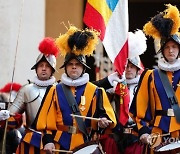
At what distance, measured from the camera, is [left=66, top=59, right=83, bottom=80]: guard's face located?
802 cm

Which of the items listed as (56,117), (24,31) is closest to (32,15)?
(24,31)

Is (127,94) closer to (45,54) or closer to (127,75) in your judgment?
(127,75)

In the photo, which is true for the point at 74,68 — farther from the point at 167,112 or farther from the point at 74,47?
the point at 167,112

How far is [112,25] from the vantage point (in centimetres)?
894

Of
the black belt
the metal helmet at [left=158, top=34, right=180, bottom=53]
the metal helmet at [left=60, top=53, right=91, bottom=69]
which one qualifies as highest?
the metal helmet at [left=158, top=34, right=180, bottom=53]

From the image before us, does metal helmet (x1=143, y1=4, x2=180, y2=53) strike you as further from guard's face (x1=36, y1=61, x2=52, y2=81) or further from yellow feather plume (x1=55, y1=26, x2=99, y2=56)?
guard's face (x1=36, y1=61, x2=52, y2=81)

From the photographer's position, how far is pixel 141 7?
17.5 meters

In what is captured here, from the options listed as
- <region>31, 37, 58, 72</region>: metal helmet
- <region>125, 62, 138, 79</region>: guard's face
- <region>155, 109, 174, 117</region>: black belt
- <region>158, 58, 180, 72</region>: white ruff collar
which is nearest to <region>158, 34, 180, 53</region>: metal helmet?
<region>158, 58, 180, 72</region>: white ruff collar

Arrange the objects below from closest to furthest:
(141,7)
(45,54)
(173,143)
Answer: (173,143) → (45,54) → (141,7)

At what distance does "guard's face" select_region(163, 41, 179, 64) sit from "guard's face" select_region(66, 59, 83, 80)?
32.7 inches

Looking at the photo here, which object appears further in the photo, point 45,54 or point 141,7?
point 141,7

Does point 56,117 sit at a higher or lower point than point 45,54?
lower

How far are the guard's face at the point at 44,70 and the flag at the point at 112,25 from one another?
2.04 feet

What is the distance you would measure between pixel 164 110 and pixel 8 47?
5348 mm
